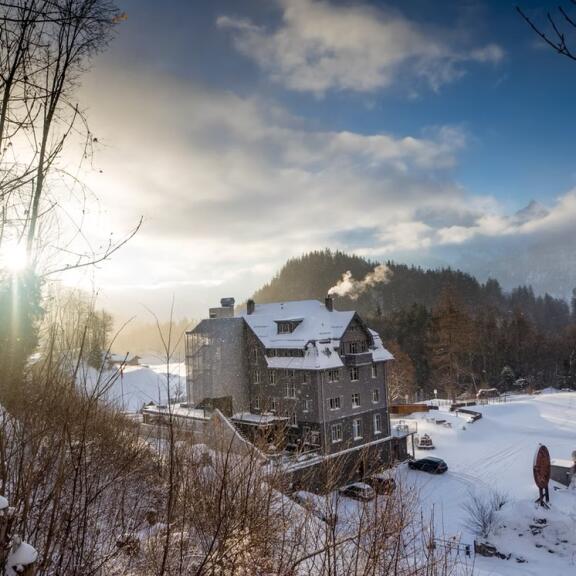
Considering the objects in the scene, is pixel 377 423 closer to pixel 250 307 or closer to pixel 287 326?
pixel 287 326

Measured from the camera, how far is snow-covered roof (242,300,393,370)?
2278 centimetres

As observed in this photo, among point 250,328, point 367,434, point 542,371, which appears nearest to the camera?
point 367,434

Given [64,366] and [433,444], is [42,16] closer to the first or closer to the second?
[64,366]

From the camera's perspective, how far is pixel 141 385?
48719mm

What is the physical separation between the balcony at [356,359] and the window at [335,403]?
6.57 feet

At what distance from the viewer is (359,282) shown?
99062 millimetres

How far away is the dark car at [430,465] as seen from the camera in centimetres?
2327

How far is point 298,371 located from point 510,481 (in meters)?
12.8

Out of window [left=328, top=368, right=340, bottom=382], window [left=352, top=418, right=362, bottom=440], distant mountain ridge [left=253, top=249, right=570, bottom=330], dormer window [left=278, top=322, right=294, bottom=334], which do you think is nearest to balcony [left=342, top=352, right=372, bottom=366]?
window [left=328, top=368, right=340, bottom=382]

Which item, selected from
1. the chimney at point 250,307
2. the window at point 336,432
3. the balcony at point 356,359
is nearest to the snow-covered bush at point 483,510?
the window at point 336,432

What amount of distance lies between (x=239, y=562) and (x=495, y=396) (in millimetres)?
52118

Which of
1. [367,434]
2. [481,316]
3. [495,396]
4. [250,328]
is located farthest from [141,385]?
[481,316]

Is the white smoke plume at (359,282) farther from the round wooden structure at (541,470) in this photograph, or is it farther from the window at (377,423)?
the round wooden structure at (541,470)

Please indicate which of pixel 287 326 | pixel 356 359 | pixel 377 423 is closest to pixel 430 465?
pixel 377 423
